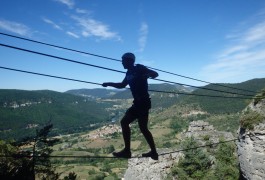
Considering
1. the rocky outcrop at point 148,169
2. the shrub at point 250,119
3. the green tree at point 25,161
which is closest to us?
the shrub at point 250,119

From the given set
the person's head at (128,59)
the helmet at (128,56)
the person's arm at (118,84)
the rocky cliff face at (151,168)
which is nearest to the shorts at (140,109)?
the person's arm at (118,84)

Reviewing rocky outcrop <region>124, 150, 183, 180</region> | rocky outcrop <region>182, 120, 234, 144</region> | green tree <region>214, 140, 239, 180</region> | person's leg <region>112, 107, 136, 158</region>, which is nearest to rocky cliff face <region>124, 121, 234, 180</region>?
rocky outcrop <region>124, 150, 183, 180</region>

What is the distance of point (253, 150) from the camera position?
1914cm

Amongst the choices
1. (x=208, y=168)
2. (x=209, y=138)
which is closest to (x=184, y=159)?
(x=208, y=168)

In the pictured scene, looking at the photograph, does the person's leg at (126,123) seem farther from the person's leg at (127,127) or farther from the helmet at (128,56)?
the helmet at (128,56)

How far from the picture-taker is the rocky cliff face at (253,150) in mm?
18688

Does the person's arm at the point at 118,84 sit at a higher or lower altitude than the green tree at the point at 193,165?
higher

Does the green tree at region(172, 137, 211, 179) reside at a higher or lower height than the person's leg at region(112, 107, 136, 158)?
lower

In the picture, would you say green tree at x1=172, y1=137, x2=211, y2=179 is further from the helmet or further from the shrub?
the helmet

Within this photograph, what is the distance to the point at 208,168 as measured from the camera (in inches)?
1544

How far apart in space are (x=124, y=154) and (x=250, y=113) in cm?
1467

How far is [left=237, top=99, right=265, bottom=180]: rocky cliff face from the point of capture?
1869cm

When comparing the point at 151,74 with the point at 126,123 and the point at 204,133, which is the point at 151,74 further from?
the point at 204,133

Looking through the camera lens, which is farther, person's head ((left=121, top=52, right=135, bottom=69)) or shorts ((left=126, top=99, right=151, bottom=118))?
shorts ((left=126, top=99, right=151, bottom=118))
